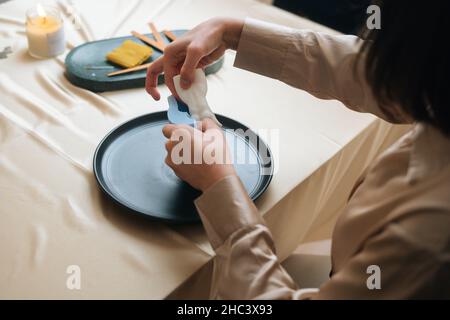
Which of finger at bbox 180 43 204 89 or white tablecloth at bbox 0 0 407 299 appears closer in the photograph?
white tablecloth at bbox 0 0 407 299

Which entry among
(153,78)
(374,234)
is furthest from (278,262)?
(153,78)

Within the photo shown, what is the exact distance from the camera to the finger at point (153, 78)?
1.05 meters

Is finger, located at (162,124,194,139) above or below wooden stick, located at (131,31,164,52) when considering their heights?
above

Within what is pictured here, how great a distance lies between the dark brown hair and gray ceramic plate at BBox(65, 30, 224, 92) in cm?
62

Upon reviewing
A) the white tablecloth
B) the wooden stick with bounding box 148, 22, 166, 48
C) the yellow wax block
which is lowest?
the white tablecloth

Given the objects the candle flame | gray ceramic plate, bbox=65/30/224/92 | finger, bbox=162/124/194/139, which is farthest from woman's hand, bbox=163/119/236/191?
the candle flame

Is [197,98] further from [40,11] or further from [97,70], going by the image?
[40,11]

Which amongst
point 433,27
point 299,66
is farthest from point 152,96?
point 433,27

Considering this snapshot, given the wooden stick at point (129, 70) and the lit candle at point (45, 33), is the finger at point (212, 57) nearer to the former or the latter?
the wooden stick at point (129, 70)

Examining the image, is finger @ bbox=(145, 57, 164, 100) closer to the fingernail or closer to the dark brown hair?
the fingernail

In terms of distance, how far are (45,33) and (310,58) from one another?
614mm

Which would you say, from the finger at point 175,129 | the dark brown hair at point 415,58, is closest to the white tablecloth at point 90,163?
the finger at point 175,129

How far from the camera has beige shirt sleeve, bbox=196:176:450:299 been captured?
0.59m
